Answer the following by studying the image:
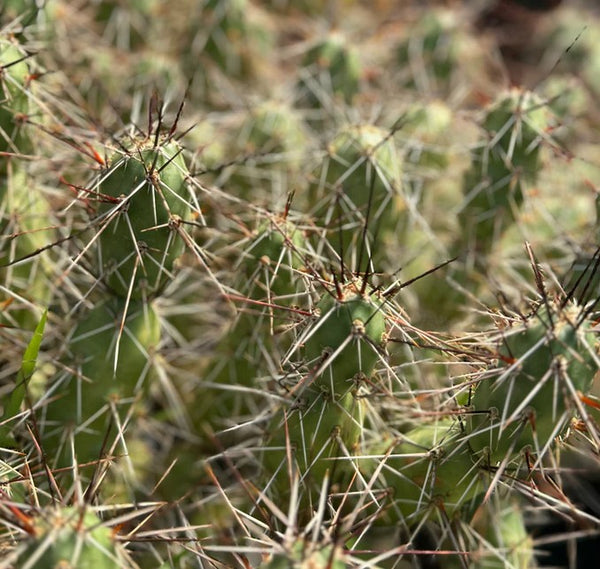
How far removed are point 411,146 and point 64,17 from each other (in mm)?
1398

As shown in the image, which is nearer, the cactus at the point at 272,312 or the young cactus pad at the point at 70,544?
the young cactus pad at the point at 70,544

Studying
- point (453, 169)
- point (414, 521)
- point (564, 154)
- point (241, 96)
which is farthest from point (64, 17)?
point (414, 521)

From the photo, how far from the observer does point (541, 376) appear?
165 cm

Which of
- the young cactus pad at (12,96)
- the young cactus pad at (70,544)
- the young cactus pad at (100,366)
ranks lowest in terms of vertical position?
the young cactus pad at (100,366)

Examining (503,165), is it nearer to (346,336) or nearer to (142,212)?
(346,336)

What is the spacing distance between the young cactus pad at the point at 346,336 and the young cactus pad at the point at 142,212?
1.43 feet

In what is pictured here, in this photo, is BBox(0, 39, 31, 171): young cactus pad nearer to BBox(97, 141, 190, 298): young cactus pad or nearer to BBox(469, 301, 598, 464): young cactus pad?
BBox(97, 141, 190, 298): young cactus pad

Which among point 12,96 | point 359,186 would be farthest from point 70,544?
point 359,186

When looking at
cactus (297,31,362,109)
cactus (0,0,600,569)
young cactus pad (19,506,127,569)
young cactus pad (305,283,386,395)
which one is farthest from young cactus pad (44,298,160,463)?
cactus (297,31,362,109)

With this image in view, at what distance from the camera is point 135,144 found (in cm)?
192

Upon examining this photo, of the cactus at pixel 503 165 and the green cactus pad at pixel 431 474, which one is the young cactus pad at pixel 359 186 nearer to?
the cactus at pixel 503 165

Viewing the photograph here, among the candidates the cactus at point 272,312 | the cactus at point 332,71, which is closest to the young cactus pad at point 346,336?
the cactus at point 272,312

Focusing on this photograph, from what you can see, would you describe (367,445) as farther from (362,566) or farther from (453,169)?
(453,169)

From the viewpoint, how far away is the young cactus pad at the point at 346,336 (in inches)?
69.7
